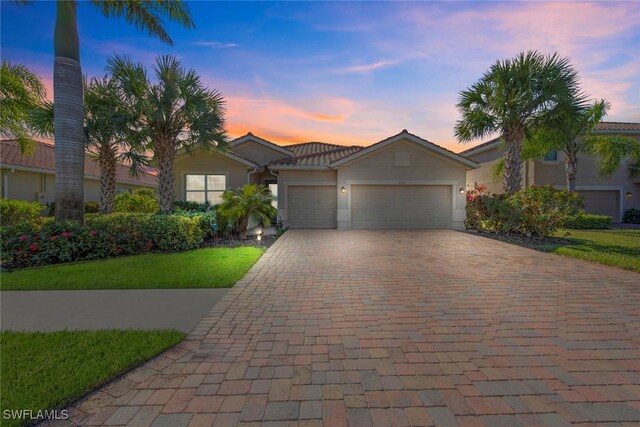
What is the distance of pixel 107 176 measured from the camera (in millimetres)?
12219

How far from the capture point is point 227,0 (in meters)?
9.87

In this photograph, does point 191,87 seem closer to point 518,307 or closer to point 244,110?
point 244,110

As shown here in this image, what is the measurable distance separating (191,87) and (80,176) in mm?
4806

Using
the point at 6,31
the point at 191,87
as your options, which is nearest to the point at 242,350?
the point at 191,87

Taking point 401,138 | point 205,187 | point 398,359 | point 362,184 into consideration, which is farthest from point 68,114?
point 401,138

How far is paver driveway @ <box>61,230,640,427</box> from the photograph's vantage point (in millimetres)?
2145

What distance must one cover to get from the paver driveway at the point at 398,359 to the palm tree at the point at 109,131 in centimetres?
827

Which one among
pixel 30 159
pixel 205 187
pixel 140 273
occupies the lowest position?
pixel 140 273

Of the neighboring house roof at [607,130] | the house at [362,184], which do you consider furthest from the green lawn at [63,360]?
the neighboring house roof at [607,130]

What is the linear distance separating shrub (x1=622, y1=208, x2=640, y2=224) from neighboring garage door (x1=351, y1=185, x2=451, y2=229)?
14128mm

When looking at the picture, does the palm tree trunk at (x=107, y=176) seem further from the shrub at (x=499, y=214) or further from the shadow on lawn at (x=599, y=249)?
the shadow on lawn at (x=599, y=249)

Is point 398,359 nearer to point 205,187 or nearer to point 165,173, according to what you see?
point 165,173

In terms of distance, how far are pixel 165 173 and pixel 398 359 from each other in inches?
428

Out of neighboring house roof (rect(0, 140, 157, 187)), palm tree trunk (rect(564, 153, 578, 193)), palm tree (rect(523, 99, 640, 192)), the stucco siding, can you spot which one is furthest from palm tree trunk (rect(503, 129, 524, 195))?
neighboring house roof (rect(0, 140, 157, 187))
